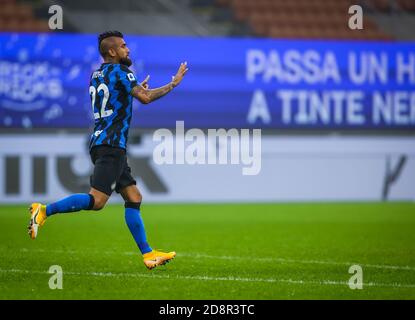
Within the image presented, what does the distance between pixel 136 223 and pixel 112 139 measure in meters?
0.76

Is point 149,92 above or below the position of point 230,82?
below

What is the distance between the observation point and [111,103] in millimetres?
7680

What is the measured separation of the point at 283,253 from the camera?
9.34 m

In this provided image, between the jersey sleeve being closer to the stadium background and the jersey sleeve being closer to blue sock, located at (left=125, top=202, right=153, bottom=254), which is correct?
blue sock, located at (left=125, top=202, right=153, bottom=254)

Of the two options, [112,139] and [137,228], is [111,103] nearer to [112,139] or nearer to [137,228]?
[112,139]

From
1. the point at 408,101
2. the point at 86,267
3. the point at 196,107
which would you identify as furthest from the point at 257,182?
the point at 86,267

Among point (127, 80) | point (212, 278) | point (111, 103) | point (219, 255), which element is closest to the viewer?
point (212, 278)

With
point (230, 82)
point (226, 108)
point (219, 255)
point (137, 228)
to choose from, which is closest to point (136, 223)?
point (137, 228)

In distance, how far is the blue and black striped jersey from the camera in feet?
25.0

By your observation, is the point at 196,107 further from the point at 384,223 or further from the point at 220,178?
the point at 384,223

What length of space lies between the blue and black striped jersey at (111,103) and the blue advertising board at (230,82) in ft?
29.1

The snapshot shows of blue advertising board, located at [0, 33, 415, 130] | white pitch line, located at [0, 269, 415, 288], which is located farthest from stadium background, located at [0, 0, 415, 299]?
white pitch line, located at [0, 269, 415, 288]

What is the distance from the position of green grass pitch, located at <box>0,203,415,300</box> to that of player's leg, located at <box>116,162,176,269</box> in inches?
5.3

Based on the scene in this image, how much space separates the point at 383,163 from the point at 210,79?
3734 millimetres
